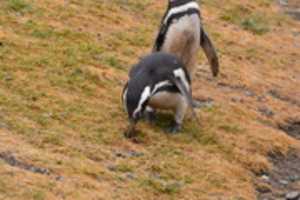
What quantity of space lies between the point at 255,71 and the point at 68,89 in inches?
122

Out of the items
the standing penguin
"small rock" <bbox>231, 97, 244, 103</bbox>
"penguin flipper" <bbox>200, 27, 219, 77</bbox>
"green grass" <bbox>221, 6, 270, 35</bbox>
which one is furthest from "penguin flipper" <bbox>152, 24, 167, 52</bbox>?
"green grass" <bbox>221, 6, 270, 35</bbox>

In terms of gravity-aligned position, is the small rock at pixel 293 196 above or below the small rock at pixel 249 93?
above

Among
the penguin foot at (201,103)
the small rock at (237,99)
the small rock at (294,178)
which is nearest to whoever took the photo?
the small rock at (294,178)

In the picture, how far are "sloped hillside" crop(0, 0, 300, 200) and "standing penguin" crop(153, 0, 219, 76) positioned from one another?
51 centimetres

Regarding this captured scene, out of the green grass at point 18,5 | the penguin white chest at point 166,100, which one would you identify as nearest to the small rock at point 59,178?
the penguin white chest at point 166,100

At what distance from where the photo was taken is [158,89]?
745 cm

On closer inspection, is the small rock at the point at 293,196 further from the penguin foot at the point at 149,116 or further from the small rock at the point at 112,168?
the penguin foot at the point at 149,116

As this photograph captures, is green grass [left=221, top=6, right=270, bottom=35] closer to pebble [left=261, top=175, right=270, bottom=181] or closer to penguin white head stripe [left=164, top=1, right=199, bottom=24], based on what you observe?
penguin white head stripe [left=164, top=1, right=199, bottom=24]

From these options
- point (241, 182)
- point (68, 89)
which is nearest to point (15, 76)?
point (68, 89)

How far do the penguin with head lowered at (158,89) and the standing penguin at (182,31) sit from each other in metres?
0.97

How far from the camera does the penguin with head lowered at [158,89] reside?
7199 mm

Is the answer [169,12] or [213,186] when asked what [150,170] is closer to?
[213,186]

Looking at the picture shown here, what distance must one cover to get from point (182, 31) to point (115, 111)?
4.34 ft

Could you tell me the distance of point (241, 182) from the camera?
7.07 metres
